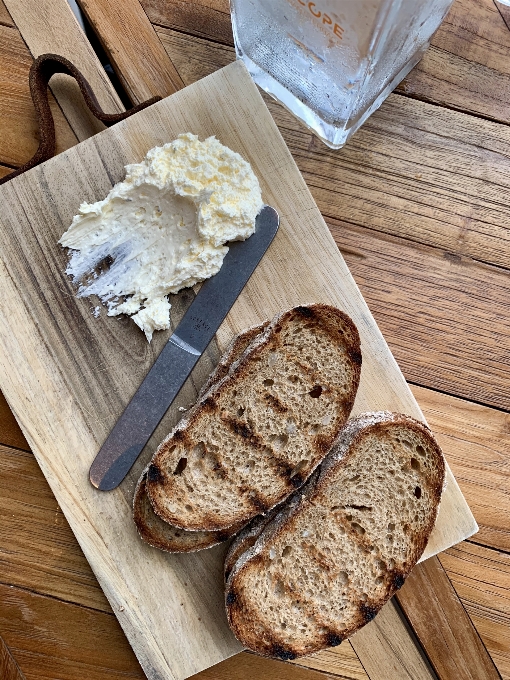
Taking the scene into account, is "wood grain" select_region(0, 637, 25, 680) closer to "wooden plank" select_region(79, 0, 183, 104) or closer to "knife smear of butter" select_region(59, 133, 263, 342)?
"knife smear of butter" select_region(59, 133, 263, 342)

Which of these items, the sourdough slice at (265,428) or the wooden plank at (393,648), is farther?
the wooden plank at (393,648)

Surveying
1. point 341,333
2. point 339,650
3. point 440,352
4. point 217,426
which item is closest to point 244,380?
point 217,426

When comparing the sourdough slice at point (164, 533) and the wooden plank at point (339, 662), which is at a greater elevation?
the sourdough slice at point (164, 533)

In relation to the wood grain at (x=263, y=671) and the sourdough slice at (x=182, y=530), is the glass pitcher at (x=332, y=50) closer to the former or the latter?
the sourdough slice at (x=182, y=530)

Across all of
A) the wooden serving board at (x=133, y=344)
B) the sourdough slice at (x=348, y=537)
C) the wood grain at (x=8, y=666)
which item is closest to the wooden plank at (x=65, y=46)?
the wooden serving board at (x=133, y=344)

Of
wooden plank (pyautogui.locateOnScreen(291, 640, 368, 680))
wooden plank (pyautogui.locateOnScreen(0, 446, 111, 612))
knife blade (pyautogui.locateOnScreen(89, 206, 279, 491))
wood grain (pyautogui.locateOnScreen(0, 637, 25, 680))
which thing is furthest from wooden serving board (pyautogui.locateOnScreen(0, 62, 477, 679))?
wood grain (pyautogui.locateOnScreen(0, 637, 25, 680))

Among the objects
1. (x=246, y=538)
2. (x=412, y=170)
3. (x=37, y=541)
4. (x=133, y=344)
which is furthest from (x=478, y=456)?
(x=37, y=541)
